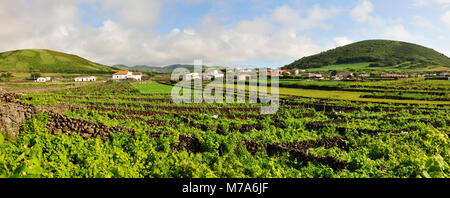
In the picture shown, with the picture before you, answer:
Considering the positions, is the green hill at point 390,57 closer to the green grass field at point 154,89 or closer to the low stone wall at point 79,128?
the green grass field at point 154,89

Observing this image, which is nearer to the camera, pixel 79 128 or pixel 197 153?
pixel 197 153

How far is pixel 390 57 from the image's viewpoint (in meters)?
156

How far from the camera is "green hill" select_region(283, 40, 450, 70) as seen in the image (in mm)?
139125

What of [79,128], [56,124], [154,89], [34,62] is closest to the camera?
[79,128]

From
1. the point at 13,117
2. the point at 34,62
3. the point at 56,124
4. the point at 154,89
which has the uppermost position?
the point at 34,62

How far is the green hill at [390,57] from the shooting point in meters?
139

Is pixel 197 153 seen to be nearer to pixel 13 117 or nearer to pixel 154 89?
pixel 13 117

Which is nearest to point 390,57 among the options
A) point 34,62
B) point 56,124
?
point 56,124

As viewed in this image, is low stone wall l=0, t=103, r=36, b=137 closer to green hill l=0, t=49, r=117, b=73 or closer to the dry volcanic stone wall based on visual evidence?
the dry volcanic stone wall

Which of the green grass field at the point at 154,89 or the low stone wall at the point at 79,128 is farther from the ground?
the green grass field at the point at 154,89

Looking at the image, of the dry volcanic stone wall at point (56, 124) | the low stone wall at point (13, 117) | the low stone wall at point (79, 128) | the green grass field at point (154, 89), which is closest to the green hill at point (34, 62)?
the green grass field at point (154, 89)

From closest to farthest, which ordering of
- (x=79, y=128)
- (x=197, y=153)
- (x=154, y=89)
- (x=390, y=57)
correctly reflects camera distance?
(x=197, y=153) → (x=79, y=128) → (x=154, y=89) → (x=390, y=57)
